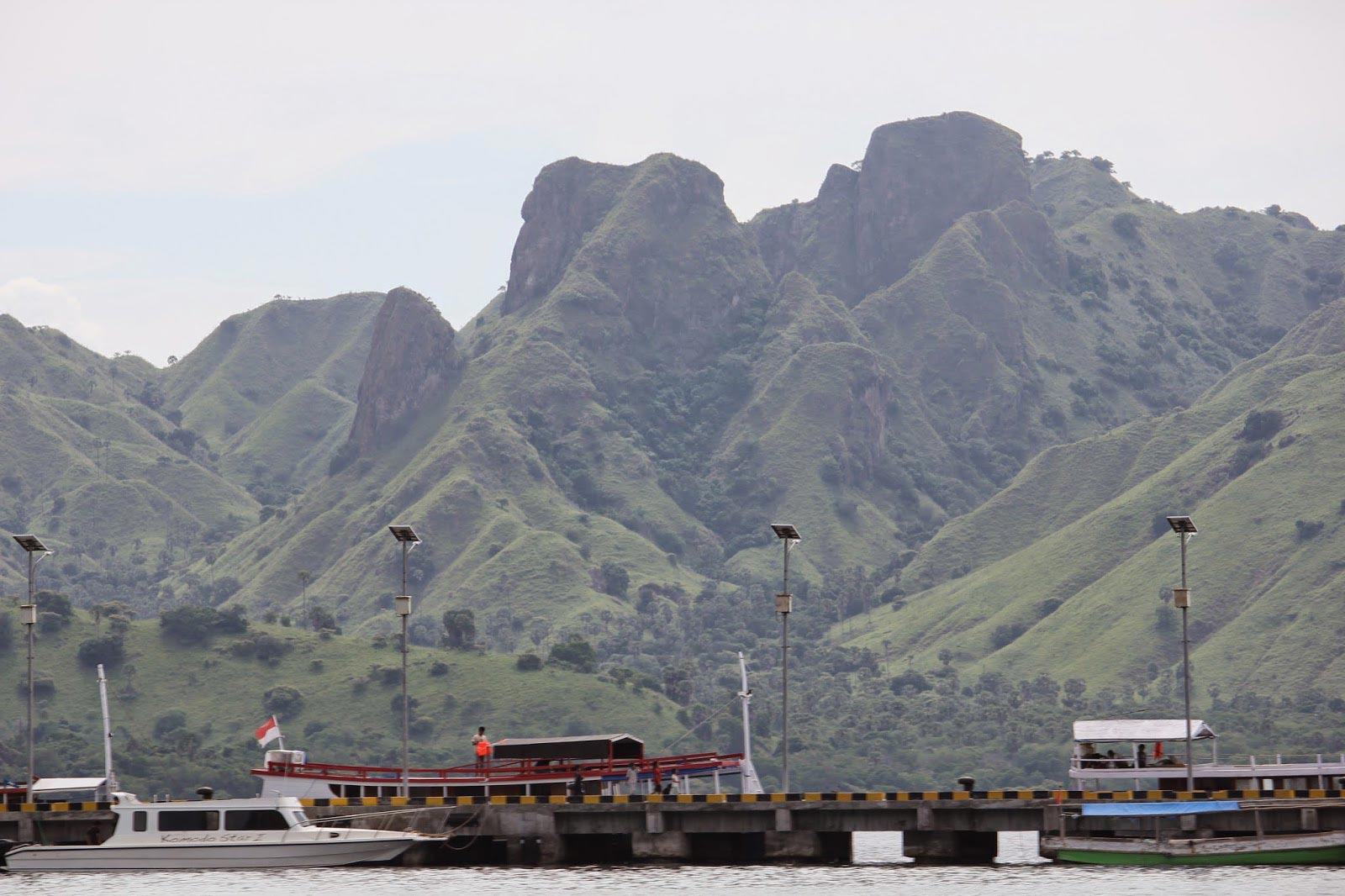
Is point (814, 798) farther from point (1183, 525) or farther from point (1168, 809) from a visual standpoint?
point (1183, 525)

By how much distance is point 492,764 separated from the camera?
9481 centimetres

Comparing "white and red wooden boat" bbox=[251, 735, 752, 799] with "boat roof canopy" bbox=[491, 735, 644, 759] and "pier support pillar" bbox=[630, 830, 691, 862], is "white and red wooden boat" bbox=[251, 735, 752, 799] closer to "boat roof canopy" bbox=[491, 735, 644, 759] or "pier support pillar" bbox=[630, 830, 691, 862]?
"boat roof canopy" bbox=[491, 735, 644, 759]

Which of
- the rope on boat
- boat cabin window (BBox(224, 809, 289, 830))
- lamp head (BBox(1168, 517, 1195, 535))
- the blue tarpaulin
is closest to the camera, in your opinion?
the blue tarpaulin

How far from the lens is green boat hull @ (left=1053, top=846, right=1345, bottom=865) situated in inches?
2835

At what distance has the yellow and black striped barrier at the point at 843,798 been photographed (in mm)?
77500

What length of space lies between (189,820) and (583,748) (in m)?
21.8

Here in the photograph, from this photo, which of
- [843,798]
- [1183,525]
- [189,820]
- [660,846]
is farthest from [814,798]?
[189,820]

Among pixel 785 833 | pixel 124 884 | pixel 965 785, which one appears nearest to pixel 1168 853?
pixel 965 785

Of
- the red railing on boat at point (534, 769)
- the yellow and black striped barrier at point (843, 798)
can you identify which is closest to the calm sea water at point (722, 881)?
the yellow and black striped barrier at point (843, 798)

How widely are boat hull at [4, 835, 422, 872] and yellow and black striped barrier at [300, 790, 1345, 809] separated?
353cm

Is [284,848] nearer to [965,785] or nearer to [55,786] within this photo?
[55,786]

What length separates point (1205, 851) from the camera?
240 ft

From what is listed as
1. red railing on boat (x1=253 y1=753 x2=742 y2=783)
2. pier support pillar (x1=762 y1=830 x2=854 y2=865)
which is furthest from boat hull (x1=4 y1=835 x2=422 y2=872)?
pier support pillar (x1=762 y1=830 x2=854 y2=865)

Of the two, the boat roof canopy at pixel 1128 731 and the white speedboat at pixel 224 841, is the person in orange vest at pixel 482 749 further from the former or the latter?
the boat roof canopy at pixel 1128 731
